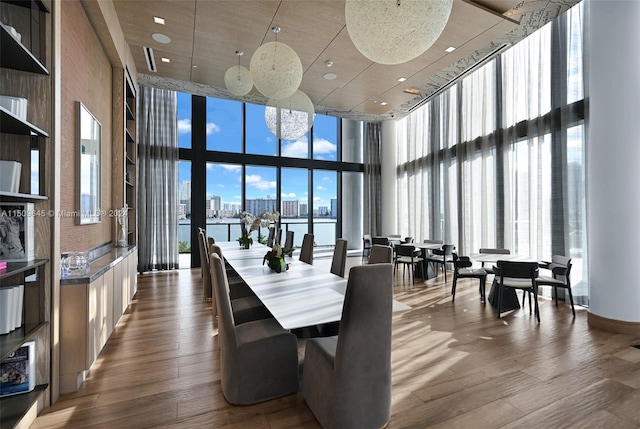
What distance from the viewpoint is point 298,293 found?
2377mm

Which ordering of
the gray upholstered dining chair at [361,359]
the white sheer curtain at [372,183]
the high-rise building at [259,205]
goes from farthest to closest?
the white sheer curtain at [372,183] → the high-rise building at [259,205] → the gray upholstered dining chair at [361,359]

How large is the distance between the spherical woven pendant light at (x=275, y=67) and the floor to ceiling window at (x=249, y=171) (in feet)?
14.5

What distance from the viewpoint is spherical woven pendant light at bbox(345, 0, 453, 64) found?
215cm

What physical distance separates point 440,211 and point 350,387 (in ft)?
22.4

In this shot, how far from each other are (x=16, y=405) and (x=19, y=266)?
36.0 inches

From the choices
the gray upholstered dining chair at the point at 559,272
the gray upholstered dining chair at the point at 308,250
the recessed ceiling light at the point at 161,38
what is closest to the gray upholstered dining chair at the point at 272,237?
the gray upholstered dining chair at the point at 308,250

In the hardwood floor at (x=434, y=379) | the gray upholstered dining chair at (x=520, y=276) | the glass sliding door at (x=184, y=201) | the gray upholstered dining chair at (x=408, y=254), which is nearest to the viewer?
the hardwood floor at (x=434, y=379)

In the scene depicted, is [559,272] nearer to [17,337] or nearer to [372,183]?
[17,337]

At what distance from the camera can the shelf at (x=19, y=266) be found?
5.71 feet

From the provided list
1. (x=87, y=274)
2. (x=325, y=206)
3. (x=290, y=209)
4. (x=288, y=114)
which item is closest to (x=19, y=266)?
(x=87, y=274)

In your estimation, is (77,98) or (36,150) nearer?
(36,150)

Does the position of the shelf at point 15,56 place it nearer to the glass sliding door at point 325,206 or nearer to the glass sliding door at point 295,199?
the glass sliding door at point 295,199

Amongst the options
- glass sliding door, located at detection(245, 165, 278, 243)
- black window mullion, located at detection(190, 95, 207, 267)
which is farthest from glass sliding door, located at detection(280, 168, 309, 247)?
black window mullion, located at detection(190, 95, 207, 267)

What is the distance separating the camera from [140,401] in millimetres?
2275
